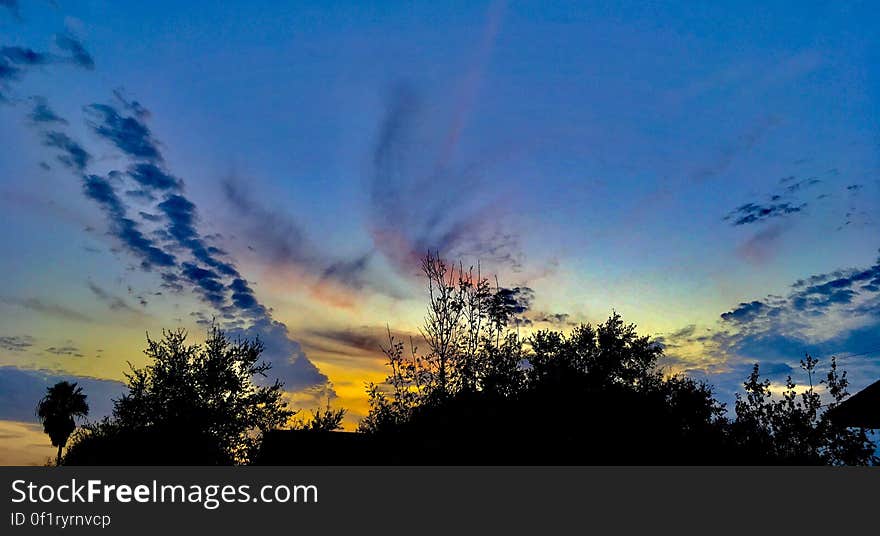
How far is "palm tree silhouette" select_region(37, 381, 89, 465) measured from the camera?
5491 centimetres

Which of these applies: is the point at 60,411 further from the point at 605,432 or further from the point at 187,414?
the point at 605,432

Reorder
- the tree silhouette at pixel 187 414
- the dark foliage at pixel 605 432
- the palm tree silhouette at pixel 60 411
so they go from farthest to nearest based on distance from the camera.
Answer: the palm tree silhouette at pixel 60 411
the tree silhouette at pixel 187 414
the dark foliage at pixel 605 432

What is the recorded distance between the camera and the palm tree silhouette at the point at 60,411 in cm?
5491

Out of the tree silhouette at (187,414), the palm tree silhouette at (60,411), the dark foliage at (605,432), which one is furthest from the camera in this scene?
the palm tree silhouette at (60,411)

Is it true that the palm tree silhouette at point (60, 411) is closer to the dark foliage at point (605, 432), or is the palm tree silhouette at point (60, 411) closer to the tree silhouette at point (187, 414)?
the tree silhouette at point (187, 414)

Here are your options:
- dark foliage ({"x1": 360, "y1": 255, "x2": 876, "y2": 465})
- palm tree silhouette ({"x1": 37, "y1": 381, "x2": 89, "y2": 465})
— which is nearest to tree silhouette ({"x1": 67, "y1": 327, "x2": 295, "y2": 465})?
dark foliage ({"x1": 360, "y1": 255, "x2": 876, "y2": 465})

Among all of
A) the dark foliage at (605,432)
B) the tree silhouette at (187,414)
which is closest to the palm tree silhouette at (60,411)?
the tree silhouette at (187,414)

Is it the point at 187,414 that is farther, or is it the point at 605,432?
the point at 187,414

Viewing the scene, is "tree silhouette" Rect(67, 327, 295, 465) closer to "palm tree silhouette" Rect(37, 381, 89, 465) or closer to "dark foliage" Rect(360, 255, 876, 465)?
"dark foliage" Rect(360, 255, 876, 465)

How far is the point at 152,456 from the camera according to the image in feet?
98.1

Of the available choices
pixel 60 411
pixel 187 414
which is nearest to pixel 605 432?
pixel 187 414

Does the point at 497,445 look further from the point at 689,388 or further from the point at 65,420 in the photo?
the point at 65,420

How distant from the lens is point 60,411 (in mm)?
55250
